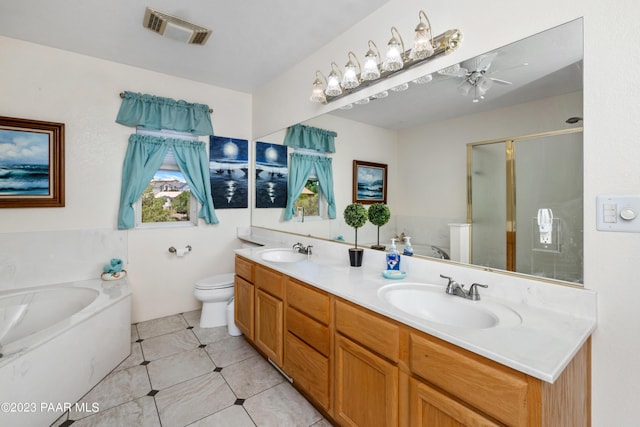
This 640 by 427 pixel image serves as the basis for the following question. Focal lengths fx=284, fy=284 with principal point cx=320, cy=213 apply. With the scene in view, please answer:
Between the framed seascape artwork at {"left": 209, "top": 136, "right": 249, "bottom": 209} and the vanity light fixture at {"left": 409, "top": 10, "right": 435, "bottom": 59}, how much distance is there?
2.28 metres

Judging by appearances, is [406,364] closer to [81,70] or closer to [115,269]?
[115,269]

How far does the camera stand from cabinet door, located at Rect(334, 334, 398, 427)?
3.80ft

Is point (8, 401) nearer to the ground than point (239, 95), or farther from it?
nearer to the ground

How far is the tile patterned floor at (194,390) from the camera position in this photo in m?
1.60

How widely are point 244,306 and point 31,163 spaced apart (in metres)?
2.07

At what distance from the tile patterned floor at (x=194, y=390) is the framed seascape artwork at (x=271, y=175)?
4.59ft

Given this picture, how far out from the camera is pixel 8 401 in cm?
134

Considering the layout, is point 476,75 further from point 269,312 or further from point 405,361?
point 269,312

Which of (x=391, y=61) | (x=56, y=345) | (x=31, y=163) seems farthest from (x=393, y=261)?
(x=31, y=163)

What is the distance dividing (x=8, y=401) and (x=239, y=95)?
120 inches

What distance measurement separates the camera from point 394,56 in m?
1.61

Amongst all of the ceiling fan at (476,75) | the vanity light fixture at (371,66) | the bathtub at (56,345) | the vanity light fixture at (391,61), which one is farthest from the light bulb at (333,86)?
the bathtub at (56,345)

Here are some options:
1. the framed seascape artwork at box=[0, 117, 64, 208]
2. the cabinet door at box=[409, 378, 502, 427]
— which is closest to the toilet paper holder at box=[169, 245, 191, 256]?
the framed seascape artwork at box=[0, 117, 64, 208]

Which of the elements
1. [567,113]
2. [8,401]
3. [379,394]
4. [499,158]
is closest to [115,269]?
[8,401]
